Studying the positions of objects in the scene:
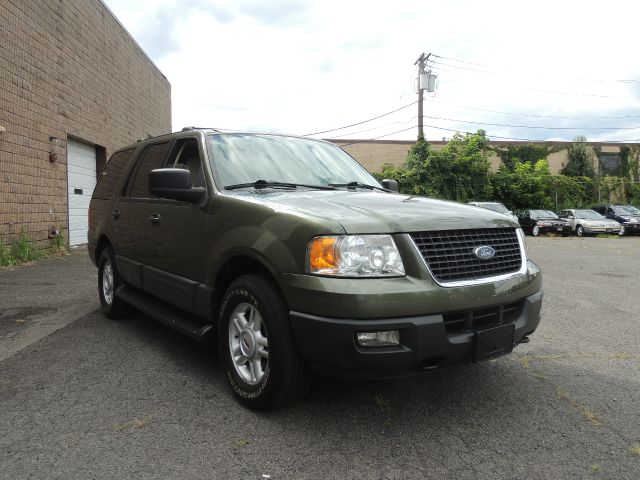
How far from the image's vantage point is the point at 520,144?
40406mm

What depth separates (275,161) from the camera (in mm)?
3951

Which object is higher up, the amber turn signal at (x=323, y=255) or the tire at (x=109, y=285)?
the amber turn signal at (x=323, y=255)

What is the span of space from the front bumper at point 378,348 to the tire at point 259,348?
13cm

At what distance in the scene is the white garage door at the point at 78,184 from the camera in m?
12.5

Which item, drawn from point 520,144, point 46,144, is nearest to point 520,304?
point 46,144

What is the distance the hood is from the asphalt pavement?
3.73ft

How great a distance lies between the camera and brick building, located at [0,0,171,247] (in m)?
9.69

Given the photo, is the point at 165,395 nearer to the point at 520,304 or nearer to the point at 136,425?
the point at 136,425

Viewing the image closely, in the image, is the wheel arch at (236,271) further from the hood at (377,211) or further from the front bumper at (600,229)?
the front bumper at (600,229)

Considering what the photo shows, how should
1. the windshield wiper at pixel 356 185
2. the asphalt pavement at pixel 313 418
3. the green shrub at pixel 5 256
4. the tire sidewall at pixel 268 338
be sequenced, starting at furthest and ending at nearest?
the green shrub at pixel 5 256
the windshield wiper at pixel 356 185
the tire sidewall at pixel 268 338
the asphalt pavement at pixel 313 418

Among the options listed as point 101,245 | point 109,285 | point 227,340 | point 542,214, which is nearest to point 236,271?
point 227,340

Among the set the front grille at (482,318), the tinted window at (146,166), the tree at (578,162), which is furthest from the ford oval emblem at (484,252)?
the tree at (578,162)

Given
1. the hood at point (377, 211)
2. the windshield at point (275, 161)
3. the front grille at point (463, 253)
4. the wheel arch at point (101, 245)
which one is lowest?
the wheel arch at point (101, 245)

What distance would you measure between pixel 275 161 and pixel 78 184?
35.3ft
